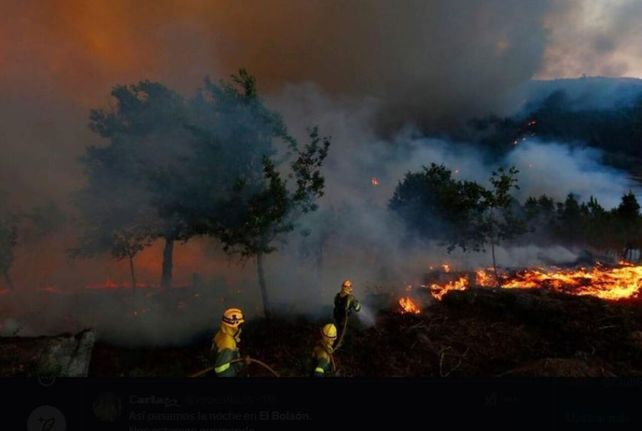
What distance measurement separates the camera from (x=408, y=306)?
51.6 ft

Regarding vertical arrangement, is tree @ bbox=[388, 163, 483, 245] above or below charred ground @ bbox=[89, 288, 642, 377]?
above

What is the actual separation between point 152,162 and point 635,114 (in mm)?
155614

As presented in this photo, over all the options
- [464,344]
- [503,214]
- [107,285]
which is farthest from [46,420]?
[107,285]

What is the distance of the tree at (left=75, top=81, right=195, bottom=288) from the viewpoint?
51.9ft

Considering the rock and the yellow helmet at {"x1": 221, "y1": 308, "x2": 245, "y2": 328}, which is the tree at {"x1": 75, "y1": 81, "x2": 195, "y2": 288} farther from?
the yellow helmet at {"x1": 221, "y1": 308, "x2": 245, "y2": 328}

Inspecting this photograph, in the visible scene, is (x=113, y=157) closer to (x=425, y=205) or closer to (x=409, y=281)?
(x=409, y=281)

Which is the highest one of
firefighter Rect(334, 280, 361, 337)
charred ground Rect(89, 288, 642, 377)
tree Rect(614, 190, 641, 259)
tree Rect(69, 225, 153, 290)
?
tree Rect(614, 190, 641, 259)

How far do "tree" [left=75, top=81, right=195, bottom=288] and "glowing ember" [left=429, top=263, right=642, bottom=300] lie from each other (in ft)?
41.9

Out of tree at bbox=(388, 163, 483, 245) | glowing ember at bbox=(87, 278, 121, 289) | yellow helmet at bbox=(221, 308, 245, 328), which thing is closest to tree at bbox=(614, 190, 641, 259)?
tree at bbox=(388, 163, 483, 245)

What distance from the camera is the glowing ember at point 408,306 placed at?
596 inches

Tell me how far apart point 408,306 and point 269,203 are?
24.4 ft

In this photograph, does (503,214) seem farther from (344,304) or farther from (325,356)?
(325,356)

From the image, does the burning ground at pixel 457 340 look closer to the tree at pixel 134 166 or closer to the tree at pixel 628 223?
the tree at pixel 134 166

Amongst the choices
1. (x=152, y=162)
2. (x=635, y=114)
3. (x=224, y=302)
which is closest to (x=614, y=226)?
(x=224, y=302)
